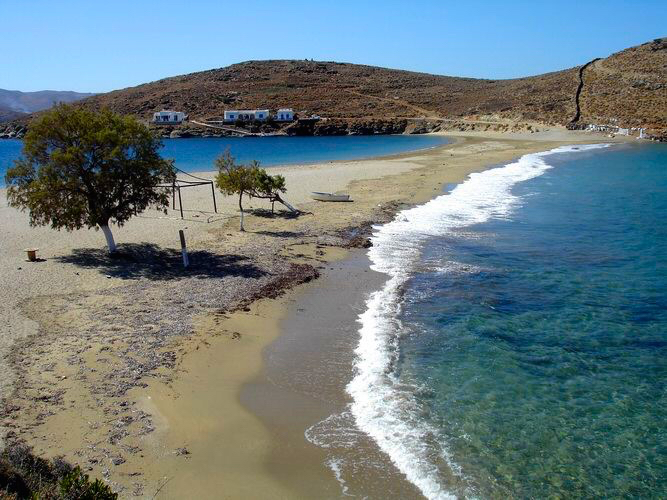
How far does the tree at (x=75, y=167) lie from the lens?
18266 millimetres

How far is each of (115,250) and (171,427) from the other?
11493 mm

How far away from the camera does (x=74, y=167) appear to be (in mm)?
18344

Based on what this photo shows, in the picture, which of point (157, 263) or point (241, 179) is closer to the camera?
point (157, 263)

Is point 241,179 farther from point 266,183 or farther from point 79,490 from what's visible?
point 79,490

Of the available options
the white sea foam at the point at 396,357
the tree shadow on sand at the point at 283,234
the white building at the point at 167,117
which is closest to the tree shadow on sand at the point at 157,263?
the tree shadow on sand at the point at 283,234

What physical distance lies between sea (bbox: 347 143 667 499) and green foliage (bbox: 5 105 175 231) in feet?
30.4

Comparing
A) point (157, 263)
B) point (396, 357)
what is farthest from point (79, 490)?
point (157, 263)

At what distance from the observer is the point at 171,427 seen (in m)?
9.73

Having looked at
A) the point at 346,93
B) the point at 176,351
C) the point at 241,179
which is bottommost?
the point at 176,351

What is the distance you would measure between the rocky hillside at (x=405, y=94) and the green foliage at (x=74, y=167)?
73.4 meters

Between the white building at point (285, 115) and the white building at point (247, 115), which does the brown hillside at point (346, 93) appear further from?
the white building at point (247, 115)

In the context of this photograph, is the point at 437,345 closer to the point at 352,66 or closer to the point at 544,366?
the point at 544,366

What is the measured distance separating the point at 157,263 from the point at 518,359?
12126 millimetres

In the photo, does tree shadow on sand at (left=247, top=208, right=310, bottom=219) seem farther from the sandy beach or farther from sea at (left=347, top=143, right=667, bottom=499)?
sea at (left=347, top=143, right=667, bottom=499)
